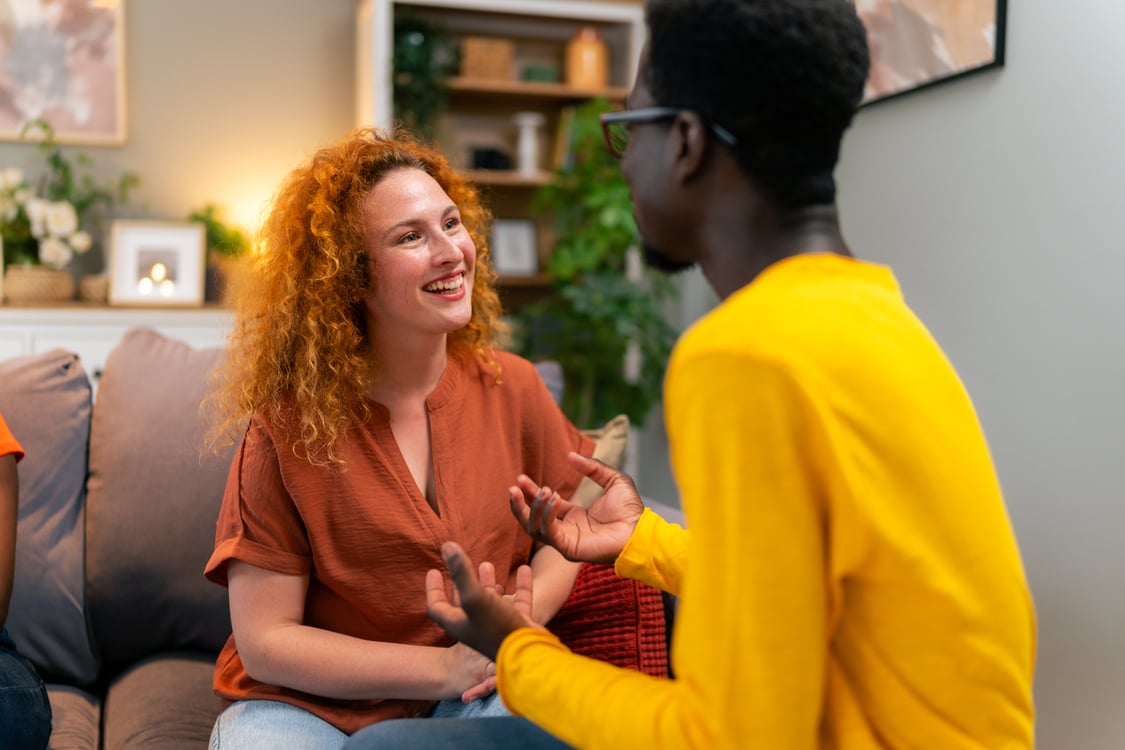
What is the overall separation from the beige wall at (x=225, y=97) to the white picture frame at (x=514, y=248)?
2.70 feet

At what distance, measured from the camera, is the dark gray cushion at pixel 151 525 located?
170cm

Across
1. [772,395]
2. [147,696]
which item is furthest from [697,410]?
[147,696]

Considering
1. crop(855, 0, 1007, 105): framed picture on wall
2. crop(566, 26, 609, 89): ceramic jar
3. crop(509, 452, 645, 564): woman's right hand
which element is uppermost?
crop(566, 26, 609, 89): ceramic jar

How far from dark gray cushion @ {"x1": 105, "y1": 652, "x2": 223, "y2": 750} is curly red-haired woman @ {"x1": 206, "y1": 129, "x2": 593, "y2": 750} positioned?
180 mm

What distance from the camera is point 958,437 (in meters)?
0.76

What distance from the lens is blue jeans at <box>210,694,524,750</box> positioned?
4.22ft

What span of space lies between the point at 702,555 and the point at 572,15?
3445 millimetres

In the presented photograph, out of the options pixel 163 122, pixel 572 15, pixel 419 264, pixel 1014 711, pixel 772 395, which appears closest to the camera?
pixel 772 395

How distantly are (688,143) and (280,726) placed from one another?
3.01ft

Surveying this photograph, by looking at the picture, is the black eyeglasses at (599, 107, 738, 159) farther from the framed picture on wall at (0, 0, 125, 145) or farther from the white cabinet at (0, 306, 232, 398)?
the framed picture on wall at (0, 0, 125, 145)

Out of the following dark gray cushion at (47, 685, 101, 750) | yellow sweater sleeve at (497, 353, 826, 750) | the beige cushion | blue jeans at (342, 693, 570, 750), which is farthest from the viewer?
the beige cushion

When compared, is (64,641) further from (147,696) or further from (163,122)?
(163,122)

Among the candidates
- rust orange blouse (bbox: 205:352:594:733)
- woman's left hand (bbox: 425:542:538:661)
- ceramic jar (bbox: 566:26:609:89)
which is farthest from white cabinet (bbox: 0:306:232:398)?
woman's left hand (bbox: 425:542:538:661)

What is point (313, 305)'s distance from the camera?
146 centimetres
